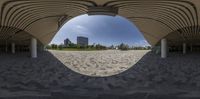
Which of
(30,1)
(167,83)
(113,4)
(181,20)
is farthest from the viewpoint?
(181,20)

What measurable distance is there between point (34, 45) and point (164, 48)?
19.9 metres

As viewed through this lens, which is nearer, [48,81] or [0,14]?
[48,81]

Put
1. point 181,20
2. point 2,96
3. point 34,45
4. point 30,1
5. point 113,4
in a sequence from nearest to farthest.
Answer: point 2,96 < point 30,1 < point 113,4 < point 181,20 < point 34,45

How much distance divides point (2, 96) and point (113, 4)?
15.9 meters

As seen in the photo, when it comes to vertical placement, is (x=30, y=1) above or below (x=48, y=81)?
above

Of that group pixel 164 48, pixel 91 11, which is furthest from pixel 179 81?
pixel 164 48

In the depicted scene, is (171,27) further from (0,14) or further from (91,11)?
(0,14)

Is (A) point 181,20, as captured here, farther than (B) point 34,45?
No

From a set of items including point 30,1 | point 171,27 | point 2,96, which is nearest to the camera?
point 2,96

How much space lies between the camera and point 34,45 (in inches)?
1783

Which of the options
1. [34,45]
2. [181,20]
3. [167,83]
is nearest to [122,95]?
[167,83]

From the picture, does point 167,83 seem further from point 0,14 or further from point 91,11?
point 0,14

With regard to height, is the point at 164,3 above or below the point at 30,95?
above

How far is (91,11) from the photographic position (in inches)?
1059
